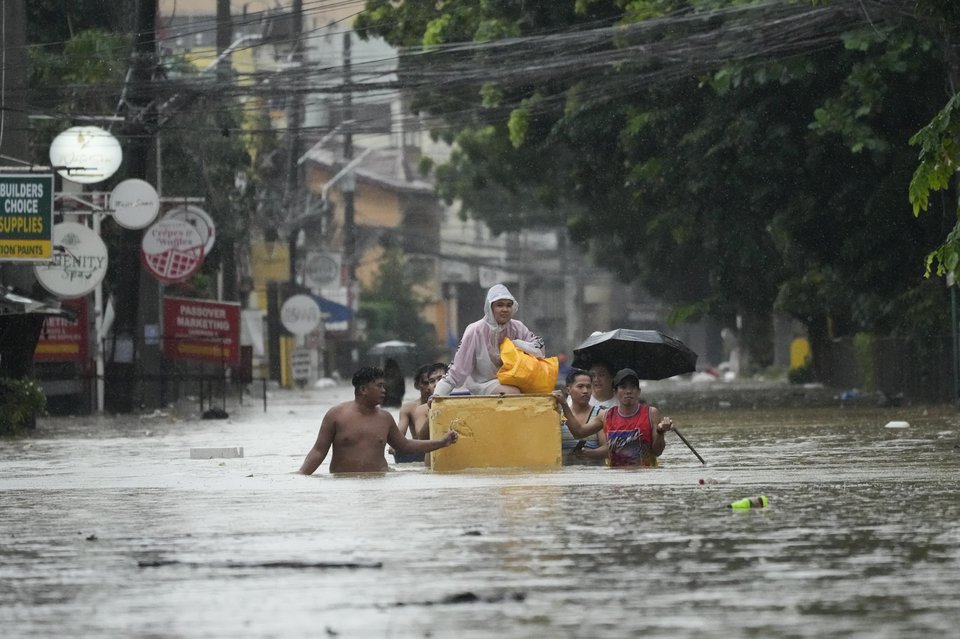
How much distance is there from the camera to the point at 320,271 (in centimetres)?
6650

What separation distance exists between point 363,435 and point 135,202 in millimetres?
17251

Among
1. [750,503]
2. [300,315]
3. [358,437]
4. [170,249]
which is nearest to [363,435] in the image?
[358,437]

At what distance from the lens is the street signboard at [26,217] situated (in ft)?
88.3

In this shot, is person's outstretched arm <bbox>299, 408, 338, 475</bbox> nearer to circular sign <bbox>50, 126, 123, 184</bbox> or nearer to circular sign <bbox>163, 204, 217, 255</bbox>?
circular sign <bbox>50, 126, 123, 184</bbox>

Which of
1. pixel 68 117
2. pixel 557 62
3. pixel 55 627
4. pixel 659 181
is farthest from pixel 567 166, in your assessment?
pixel 55 627

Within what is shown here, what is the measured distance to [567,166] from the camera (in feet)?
134

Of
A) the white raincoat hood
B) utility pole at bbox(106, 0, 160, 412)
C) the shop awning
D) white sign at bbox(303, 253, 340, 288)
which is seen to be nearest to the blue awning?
white sign at bbox(303, 253, 340, 288)

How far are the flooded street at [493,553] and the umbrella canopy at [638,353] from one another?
1768 mm

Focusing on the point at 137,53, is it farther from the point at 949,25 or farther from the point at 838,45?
the point at 949,25

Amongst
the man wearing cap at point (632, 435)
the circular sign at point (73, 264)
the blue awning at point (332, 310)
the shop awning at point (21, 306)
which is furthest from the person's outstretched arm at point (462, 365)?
the blue awning at point (332, 310)

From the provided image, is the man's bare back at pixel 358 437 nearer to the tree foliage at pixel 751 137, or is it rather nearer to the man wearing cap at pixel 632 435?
the man wearing cap at pixel 632 435

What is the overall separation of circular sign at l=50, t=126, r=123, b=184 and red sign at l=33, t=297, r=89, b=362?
3907 mm

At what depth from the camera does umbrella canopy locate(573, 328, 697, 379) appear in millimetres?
17984

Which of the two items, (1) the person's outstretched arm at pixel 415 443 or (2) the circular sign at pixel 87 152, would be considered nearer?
(1) the person's outstretched arm at pixel 415 443
